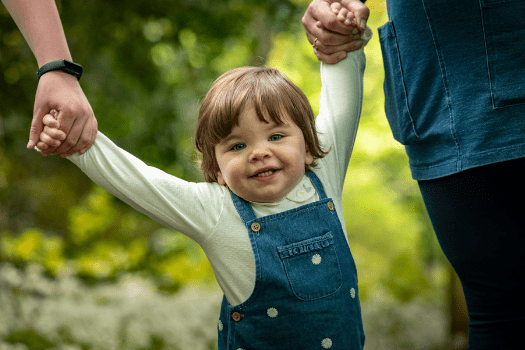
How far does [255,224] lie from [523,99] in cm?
74

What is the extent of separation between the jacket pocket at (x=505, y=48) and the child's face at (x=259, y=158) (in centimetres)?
53

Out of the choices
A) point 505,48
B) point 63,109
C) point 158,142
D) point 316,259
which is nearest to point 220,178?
point 316,259

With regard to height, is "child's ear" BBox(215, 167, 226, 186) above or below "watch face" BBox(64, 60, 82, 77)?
below

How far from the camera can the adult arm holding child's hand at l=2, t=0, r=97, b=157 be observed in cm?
125

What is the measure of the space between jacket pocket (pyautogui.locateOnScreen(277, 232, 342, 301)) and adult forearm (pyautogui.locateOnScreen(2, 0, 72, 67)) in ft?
2.60

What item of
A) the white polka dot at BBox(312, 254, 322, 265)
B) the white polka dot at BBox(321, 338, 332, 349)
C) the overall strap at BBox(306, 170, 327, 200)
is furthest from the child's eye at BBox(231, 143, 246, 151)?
the white polka dot at BBox(321, 338, 332, 349)

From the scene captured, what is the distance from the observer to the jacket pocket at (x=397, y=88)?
1.39m

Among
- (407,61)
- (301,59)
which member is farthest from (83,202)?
(407,61)

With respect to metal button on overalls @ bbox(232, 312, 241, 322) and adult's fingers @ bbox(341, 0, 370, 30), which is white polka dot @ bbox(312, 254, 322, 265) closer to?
metal button on overalls @ bbox(232, 312, 241, 322)

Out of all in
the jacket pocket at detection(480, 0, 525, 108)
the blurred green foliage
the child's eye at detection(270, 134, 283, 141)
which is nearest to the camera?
the jacket pocket at detection(480, 0, 525, 108)

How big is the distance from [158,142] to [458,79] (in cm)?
286

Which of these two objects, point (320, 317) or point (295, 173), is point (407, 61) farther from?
point (320, 317)

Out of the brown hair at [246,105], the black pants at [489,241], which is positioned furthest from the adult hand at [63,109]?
the black pants at [489,241]

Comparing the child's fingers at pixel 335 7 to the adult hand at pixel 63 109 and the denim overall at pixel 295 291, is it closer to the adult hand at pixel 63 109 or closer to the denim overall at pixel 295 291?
the denim overall at pixel 295 291
